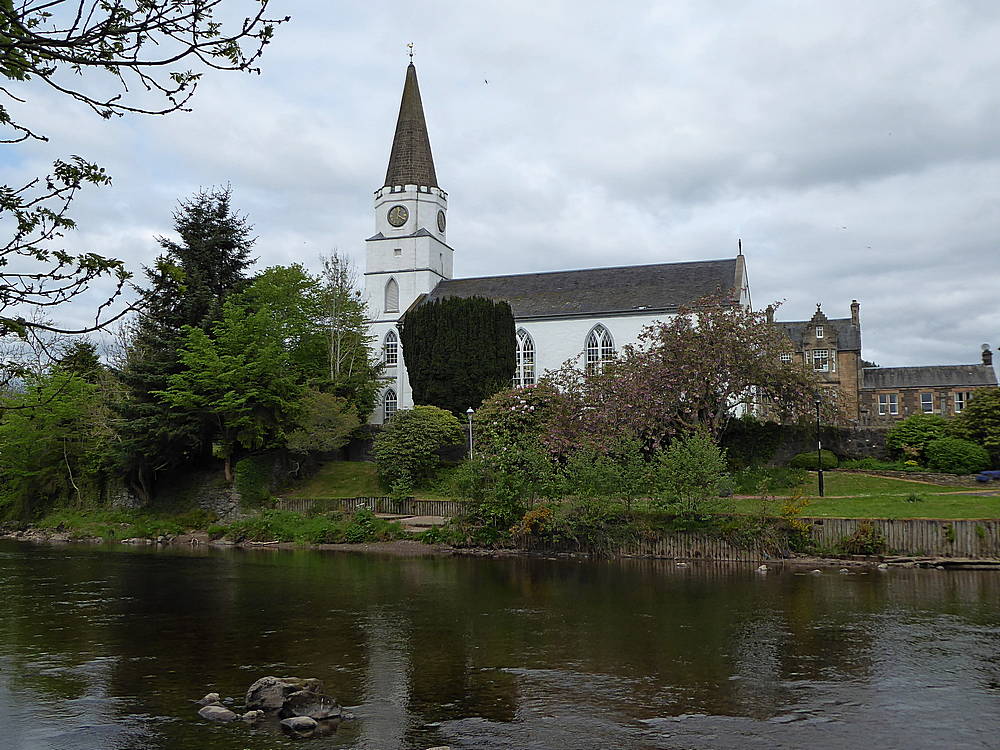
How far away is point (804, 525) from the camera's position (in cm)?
2775

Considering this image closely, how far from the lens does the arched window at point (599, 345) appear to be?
5344cm

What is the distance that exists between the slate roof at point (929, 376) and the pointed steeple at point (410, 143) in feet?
148

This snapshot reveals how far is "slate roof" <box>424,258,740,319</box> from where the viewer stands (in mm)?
53188

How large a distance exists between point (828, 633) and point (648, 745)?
788 centimetres

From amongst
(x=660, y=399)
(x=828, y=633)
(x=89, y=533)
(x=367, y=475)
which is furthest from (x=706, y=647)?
(x=89, y=533)

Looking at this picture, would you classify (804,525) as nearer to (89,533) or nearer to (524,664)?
(524,664)

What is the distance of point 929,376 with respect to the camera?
254ft

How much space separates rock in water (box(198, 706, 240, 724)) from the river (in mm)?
237

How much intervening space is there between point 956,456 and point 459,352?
1063 inches

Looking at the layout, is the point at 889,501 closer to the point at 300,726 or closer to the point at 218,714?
the point at 300,726

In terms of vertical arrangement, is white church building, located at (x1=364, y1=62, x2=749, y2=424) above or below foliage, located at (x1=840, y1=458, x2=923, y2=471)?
above

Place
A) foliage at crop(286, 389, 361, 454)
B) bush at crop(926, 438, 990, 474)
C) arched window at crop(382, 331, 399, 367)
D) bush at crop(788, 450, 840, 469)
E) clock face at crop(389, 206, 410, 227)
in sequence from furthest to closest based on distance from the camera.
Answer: clock face at crop(389, 206, 410, 227), arched window at crop(382, 331, 399, 367), foliage at crop(286, 389, 361, 454), bush at crop(788, 450, 840, 469), bush at crop(926, 438, 990, 474)

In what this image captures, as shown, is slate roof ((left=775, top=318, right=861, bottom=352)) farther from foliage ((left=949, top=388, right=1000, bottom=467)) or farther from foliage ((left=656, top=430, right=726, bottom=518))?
foliage ((left=656, top=430, right=726, bottom=518))

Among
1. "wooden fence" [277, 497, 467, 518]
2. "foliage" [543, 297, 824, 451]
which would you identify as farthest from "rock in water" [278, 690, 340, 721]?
"foliage" [543, 297, 824, 451]
